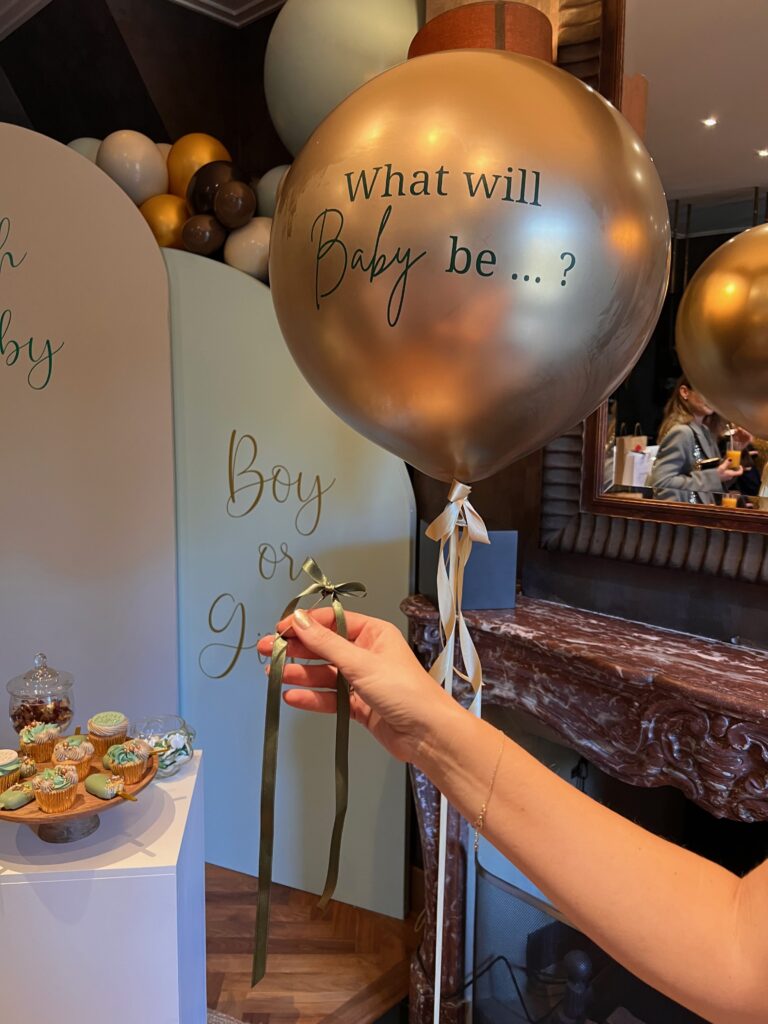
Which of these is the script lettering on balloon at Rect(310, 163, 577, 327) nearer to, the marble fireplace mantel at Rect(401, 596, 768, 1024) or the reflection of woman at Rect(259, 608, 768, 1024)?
the reflection of woman at Rect(259, 608, 768, 1024)

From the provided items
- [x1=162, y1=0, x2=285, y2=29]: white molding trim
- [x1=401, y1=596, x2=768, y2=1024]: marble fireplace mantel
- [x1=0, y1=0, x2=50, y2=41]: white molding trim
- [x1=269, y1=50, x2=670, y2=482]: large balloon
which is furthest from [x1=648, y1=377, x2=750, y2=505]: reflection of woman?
[x1=0, y1=0, x2=50, y2=41]: white molding trim

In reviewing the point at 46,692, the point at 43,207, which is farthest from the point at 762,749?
the point at 43,207

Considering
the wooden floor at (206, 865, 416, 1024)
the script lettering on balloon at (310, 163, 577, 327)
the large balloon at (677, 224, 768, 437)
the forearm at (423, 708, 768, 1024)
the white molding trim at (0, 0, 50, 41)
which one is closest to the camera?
the forearm at (423, 708, 768, 1024)

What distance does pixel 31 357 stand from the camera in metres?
1.92

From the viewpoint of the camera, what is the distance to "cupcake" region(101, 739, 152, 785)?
1376 millimetres

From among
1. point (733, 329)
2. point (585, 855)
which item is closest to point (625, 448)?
point (733, 329)

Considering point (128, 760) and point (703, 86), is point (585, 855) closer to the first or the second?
point (128, 760)

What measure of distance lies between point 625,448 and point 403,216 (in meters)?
0.93

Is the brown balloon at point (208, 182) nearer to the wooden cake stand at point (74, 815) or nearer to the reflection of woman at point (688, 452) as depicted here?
the reflection of woman at point (688, 452)

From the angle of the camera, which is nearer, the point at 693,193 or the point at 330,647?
the point at 330,647

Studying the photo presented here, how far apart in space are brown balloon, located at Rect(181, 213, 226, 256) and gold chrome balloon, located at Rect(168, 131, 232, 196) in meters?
0.16

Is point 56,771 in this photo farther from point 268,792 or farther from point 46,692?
point 268,792

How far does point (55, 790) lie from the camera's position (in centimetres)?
127

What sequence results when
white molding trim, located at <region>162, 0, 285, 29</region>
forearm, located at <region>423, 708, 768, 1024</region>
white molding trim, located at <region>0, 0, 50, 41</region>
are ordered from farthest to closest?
white molding trim, located at <region>162, 0, 285, 29</region> < white molding trim, located at <region>0, 0, 50, 41</region> < forearm, located at <region>423, 708, 768, 1024</region>
